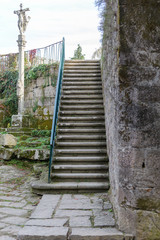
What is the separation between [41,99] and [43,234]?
713 centimetres

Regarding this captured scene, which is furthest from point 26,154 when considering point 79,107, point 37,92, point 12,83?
point 12,83

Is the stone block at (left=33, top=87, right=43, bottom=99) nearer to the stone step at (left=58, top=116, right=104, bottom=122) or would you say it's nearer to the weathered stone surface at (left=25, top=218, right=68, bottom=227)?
the stone step at (left=58, top=116, right=104, bottom=122)

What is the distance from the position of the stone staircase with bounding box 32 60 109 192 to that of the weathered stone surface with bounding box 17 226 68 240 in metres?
1.35

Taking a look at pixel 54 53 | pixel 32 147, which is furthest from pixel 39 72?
pixel 32 147

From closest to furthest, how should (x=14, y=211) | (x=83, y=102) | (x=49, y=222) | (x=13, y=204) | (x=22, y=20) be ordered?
(x=49, y=222), (x=14, y=211), (x=13, y=204), (x=83, y=102), (x=22, y=20)

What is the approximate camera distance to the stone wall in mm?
9141

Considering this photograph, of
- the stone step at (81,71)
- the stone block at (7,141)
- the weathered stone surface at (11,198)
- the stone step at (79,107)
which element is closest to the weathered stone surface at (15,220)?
the weathered stone surface at (11,198)

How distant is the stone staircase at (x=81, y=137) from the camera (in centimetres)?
426

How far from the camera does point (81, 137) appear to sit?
512 centimetres

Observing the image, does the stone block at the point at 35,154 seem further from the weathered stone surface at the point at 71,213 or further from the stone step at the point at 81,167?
the weathered stone surface at the point at 71,213

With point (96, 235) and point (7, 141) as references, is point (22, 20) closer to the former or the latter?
point (7, 141)

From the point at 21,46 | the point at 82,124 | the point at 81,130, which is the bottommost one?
the point at 81,130

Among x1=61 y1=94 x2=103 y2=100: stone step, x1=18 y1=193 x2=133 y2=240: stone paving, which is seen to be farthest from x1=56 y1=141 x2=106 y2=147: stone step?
x1=61 y1=94 x2=103 y2=100: stone step

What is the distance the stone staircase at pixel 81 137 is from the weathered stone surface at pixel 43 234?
1354mm
